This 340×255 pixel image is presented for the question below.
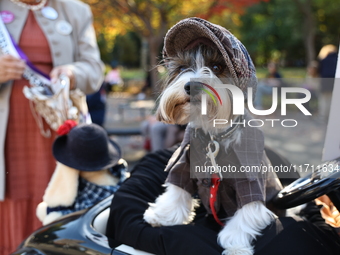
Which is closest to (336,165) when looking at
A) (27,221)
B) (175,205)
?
(175,205)

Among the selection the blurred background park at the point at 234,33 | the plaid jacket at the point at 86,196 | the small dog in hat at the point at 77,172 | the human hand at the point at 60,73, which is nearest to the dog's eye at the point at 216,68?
the blurred background park at the point at 234,33

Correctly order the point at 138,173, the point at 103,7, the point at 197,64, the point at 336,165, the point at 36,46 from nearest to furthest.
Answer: the point at 336,165 < the point at 197,64 < the point at 138,173 < the point at 36,46 < the point at 103,7

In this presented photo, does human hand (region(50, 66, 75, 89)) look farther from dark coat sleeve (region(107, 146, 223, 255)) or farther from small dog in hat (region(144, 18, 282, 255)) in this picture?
small dog in hat (region(144, 18, 282, 255))

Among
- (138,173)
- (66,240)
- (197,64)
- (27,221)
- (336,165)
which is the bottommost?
(27,221)

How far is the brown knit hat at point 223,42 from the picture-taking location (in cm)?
136

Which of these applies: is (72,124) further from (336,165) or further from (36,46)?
(336,165)

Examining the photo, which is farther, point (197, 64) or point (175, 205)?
point (175, 205)

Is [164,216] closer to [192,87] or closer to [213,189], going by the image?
[213,189]

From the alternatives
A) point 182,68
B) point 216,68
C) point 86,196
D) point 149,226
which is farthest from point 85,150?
point 216,68

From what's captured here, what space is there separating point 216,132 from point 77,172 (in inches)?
35.8

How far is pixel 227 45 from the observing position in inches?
53.7

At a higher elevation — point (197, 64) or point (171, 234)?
point (197, 64)

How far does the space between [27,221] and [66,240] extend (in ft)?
3.67

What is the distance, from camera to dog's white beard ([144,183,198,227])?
1.69 meters
